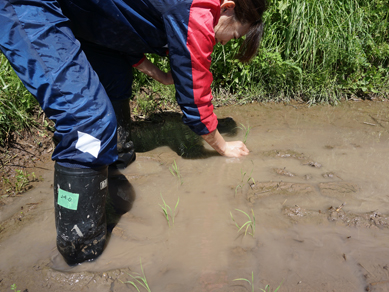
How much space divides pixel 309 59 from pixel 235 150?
175cm

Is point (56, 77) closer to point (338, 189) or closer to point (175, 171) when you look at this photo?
point (175, 171)

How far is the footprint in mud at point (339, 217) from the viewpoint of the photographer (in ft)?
5.97

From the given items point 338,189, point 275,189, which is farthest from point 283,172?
point 338,189

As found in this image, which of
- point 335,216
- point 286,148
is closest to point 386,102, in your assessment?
point 286,148

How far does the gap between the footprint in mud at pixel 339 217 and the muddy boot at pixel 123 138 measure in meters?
1.21

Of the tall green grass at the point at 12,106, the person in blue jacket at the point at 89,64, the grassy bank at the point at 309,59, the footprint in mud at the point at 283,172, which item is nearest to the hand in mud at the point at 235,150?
the footprint in mud at the point at 283,172

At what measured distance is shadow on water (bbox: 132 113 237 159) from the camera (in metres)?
2.73

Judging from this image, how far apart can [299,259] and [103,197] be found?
3.28 feet

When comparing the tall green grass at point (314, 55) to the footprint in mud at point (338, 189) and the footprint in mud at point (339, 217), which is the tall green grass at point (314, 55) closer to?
the footprint in mud at point (338, 189)

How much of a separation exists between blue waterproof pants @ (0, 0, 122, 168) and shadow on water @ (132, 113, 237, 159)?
125 cm

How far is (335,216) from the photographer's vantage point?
1883 millimetres

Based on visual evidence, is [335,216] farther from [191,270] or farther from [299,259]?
[191,270]

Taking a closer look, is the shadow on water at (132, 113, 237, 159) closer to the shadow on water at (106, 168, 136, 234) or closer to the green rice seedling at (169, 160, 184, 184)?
the green rice seedling at (169, 160, 184, 184)

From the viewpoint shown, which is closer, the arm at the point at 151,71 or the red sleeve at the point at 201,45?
the red sleeve at the point at 201,45
